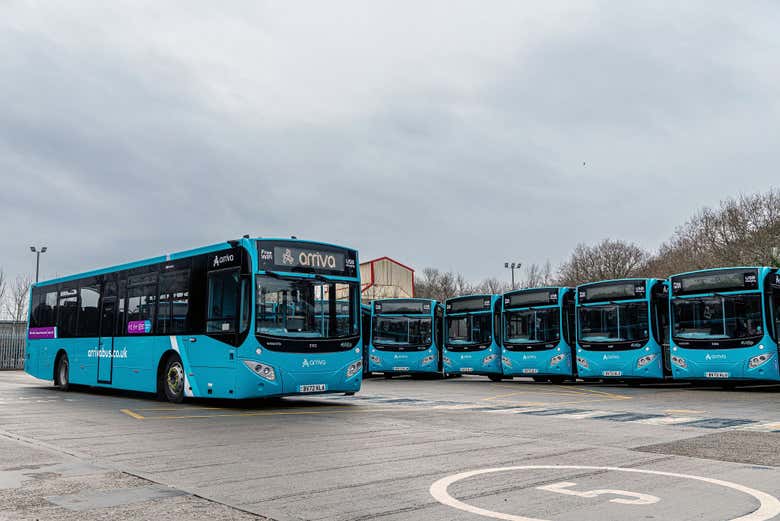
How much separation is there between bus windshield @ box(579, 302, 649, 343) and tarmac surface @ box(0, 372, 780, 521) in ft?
24.7

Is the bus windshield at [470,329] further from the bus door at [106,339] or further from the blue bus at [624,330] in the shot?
the bus door at [106,339]

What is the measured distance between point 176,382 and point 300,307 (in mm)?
3512

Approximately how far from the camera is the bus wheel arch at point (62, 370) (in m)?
20.9

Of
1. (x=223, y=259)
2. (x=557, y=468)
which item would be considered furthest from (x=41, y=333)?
(x=557, y=468)

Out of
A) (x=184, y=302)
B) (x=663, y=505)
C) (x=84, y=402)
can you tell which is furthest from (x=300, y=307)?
(x=663, y=505)

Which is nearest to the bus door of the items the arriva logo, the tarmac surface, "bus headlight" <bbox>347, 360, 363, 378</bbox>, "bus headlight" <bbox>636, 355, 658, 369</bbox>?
the tarmac surface

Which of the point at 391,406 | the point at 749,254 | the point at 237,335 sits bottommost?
the point at 391,406

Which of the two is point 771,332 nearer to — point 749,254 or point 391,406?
point 391,406

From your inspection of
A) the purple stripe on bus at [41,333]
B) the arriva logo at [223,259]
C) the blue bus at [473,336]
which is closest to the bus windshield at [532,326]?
the blue bus at [473,336]

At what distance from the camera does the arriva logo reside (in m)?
14.7

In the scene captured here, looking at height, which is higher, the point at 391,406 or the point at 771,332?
the point at 771,332

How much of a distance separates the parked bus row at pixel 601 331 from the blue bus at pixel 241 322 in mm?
10119

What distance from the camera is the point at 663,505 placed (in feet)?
19.0

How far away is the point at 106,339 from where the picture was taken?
1866 centimetres
